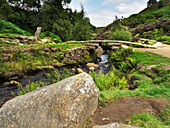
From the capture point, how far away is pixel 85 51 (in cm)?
1398

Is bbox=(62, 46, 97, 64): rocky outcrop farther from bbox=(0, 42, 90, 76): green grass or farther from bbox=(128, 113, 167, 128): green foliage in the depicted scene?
bbox=(128, 113, 167, 128): green foliage

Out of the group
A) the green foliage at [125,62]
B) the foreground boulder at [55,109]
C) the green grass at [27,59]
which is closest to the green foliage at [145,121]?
the foreground boulder at [55,109]

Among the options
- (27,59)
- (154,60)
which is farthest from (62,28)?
(154,60)

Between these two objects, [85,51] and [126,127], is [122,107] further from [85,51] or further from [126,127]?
[85,51]

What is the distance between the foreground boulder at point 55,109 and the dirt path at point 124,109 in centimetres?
39

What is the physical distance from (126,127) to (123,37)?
713 inches

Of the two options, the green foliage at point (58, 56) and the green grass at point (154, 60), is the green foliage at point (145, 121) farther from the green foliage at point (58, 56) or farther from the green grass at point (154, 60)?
the green foliage at point (58, 56)

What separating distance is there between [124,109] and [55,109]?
7.01 feet

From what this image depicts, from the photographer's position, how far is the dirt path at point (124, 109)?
2537 mm

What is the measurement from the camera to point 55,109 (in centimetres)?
200

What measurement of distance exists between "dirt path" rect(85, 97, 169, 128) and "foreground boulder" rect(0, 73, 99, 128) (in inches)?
15.2

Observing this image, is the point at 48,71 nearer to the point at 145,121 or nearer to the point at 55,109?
the point at 55,109

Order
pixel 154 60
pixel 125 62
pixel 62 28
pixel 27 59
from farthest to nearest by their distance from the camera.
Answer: pixel 62 28 < pixel 27 59 < pixel 125 62 < pixel 154 60

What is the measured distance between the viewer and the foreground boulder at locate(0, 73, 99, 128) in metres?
1.95
